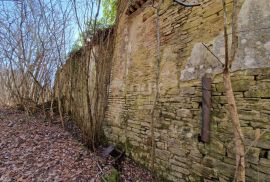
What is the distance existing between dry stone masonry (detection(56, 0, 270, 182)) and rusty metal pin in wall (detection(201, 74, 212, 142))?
0.17 feet

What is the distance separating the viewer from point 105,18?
6742 millimetres

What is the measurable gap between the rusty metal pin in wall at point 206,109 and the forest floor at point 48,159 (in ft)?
5.06

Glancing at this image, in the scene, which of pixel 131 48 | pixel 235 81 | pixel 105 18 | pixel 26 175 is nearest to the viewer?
pixel 235 81

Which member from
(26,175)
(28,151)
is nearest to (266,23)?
(26,175)

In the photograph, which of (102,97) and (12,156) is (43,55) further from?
(12,156)

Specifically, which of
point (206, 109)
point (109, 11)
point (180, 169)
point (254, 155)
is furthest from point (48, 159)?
point (109, 11)

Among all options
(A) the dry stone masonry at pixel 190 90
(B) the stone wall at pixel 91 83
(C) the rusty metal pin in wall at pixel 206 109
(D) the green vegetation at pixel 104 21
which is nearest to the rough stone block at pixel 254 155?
(A) the dry stone masonry at pixel 190 90

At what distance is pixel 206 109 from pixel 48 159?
10.4ft

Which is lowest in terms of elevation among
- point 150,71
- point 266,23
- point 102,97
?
A: point 102,97

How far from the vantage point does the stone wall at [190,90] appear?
2.33 meters

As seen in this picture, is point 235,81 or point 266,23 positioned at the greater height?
point 266,23

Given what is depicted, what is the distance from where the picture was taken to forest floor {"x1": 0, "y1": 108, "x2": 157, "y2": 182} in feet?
12.0

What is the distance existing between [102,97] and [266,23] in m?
4.36

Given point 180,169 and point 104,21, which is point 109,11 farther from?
point 180,169
